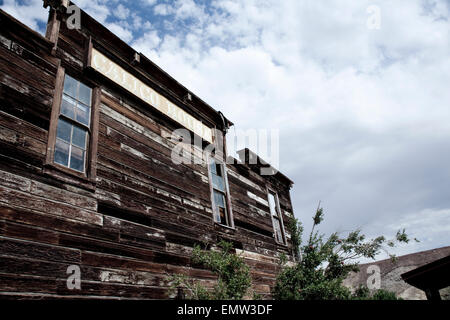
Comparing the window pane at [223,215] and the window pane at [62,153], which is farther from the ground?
the window pane at [62,153]

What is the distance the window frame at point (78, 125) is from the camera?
4.50 metres

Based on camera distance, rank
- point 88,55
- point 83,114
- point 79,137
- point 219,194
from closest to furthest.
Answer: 1. point 79,137
2. point 83,114
3. point 88,55
4. point 219,194

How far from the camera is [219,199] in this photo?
27.2ft

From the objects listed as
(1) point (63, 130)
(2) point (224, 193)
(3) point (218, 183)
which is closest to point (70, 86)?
(1) point (63, 130)

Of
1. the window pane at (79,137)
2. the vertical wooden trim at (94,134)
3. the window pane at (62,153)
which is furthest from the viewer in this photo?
the window pane at (79,137)

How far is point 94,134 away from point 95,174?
0.77m

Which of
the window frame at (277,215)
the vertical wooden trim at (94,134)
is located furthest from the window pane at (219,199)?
the vertical wooden trim at (94,134)

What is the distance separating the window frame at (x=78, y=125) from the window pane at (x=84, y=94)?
0.06 metres

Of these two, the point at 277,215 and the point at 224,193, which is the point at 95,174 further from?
the point at 277,215

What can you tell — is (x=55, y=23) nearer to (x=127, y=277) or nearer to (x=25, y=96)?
(x=25, y=96)

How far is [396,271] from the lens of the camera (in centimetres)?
3231

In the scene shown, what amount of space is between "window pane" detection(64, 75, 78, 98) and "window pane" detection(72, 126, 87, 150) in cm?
68

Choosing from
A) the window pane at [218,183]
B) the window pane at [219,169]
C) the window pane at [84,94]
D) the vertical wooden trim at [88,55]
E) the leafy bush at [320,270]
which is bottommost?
the leafy bush at [320,270]

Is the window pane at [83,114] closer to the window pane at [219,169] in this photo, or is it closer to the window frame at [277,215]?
the window pane at [219,169]
